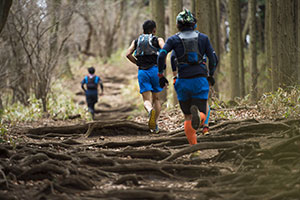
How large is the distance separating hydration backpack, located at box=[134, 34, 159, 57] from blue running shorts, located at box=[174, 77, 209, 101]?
2313mm

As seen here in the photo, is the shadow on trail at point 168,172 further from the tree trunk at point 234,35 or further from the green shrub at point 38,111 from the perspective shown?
the green shrub at point 38,111

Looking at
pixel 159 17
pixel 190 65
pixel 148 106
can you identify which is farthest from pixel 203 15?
pixel 190 65

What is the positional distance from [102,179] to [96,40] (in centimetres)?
3183

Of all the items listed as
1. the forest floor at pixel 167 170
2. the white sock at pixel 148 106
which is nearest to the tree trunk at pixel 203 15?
the white sock at pixel 148 106

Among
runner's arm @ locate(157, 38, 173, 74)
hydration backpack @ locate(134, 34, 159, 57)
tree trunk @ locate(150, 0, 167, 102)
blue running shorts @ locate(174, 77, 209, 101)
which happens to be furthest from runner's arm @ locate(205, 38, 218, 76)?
tree trunk @ locate(150, 0, 167, 102)

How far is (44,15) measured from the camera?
53.6 feet

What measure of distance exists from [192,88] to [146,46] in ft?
8.40

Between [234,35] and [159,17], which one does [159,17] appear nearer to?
[159,17]

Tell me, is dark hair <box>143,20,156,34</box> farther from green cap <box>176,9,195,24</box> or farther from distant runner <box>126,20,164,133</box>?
green cap <box>176,9,195,24</box>

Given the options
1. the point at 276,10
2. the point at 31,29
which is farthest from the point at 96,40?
the point at 276,10

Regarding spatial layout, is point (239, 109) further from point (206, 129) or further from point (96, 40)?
point (96, 40)

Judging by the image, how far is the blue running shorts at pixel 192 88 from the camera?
678cm

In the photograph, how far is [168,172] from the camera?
6.10m

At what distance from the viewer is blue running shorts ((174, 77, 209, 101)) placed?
6.78 metres
